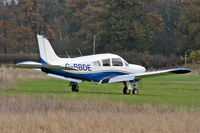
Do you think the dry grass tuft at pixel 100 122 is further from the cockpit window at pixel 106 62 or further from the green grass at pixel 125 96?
the cockpit window at pixel 106 62

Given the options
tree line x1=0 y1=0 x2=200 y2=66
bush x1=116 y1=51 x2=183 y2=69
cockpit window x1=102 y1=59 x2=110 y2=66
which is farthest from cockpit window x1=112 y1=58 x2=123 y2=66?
tree line x1=0 y1=0 x2=200 y2=66

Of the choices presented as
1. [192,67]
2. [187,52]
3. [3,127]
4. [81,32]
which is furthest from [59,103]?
[81,32]

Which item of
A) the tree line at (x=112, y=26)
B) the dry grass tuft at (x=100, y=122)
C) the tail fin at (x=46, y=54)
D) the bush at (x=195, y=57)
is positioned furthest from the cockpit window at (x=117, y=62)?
the tree line at (x=112, y=26)

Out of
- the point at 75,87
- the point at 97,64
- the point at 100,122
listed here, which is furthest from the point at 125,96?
the point at 100,122

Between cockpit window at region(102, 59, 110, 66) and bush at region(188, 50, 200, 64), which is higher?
cockpit window at region(102, 59, 110, 66)

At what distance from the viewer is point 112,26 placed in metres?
74.1

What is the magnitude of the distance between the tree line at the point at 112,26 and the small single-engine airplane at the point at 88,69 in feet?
157

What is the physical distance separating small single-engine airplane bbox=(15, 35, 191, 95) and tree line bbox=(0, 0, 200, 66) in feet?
157

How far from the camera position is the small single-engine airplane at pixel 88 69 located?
22.4 m

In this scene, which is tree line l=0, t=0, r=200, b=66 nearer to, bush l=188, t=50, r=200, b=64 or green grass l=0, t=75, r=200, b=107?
bush l=188, t=50, r=200, b=64

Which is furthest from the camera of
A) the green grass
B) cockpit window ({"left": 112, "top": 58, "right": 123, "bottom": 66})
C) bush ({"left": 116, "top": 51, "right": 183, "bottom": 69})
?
bush ({"left": 116, "top": 51, "right": 183, "bottom": 69})

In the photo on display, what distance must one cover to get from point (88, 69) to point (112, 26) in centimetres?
5156

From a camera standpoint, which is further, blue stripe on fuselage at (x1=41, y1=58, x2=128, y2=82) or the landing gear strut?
the landing gear strut

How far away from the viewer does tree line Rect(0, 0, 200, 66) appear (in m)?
73.9
